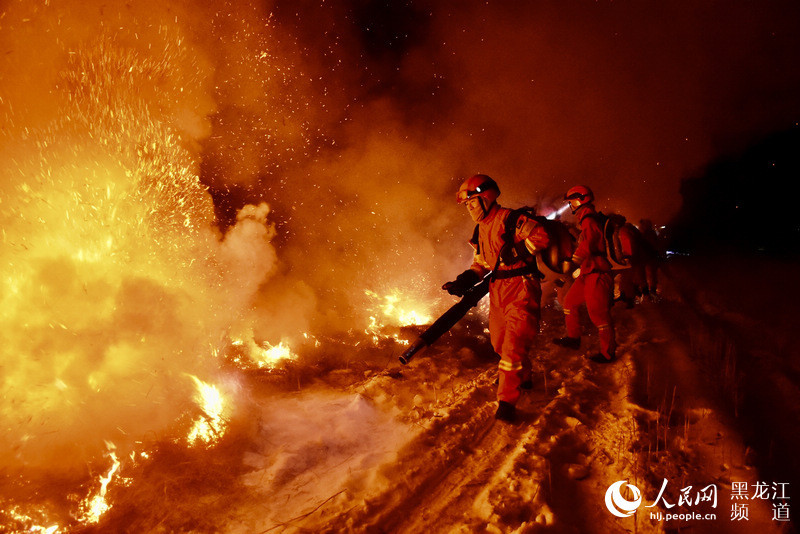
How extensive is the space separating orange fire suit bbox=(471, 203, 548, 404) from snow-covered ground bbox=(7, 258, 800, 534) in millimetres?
443

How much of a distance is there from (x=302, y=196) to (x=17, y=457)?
254 inches

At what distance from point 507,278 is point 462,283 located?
45 centimetres

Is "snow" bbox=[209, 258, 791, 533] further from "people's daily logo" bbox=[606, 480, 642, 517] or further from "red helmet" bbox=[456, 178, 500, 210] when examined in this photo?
"red helmet" bbox=[456, 178, 500, 210]

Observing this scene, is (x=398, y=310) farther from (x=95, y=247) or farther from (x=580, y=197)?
(x=95, y=247)

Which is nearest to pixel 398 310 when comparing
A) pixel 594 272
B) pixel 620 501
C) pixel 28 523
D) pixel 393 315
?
pixel 393 315

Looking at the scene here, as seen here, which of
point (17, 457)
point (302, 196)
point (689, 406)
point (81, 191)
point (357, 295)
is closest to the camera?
point (17, 457)

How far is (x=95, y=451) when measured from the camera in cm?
326

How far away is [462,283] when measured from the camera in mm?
4090

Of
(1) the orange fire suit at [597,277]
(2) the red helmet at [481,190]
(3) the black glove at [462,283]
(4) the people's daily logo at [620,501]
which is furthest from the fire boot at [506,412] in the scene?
(1) the orange fire suit at [597,277]

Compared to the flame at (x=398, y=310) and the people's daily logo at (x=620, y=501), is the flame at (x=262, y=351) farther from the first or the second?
the people's daily logo at (x=620, y=501)

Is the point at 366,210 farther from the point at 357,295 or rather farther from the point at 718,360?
the point at 718,360

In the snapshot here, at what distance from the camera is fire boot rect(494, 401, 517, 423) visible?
366cm

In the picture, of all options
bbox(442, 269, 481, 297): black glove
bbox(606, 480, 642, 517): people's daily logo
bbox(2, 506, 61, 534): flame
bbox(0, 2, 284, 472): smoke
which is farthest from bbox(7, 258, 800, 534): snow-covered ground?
bbox(442, 269, 481, 297): black glove

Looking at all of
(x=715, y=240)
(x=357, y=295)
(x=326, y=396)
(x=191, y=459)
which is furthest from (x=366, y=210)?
(x=715, y=240)
